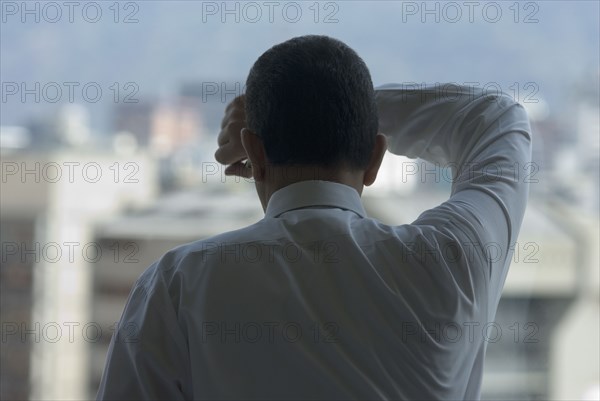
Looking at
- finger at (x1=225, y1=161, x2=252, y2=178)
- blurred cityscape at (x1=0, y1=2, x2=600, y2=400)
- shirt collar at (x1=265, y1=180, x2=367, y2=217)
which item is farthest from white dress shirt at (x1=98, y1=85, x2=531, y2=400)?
blurred cityscape at (x1=0, y1=2, x2=600, y2=400)

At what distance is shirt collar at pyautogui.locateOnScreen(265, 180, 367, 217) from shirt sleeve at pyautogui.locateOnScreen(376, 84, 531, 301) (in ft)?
0.27

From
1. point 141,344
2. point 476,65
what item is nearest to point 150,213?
point 476,65

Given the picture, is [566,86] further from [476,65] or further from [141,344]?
[141,344]

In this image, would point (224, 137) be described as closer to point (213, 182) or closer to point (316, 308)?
point (316, 308)

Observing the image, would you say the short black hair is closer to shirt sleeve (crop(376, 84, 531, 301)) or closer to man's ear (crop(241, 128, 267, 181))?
man's ear (crop(241, 128, 267, 181))

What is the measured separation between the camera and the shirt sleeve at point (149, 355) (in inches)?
24.4

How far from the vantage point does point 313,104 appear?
25.9 inches

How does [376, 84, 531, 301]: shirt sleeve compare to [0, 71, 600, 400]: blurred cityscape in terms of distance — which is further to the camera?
[0, 71, 600, 400]: blurred cityscape

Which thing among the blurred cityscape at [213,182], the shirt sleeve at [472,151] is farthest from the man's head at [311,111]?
the blurred cityscape at [213,182]

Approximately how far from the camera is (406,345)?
63 centimetres

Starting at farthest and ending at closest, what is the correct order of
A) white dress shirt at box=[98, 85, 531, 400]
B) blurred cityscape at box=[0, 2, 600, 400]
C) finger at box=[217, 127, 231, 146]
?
blurred cityscape at box=[0, 2, 600, 400] < finger at box=[217, 127, 231, 146] < white dress shirt at box=[98, 85, 531, 400]

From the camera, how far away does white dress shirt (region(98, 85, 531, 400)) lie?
62 cm

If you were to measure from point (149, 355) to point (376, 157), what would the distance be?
0.98 ft

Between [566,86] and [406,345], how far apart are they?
4.12 feet
